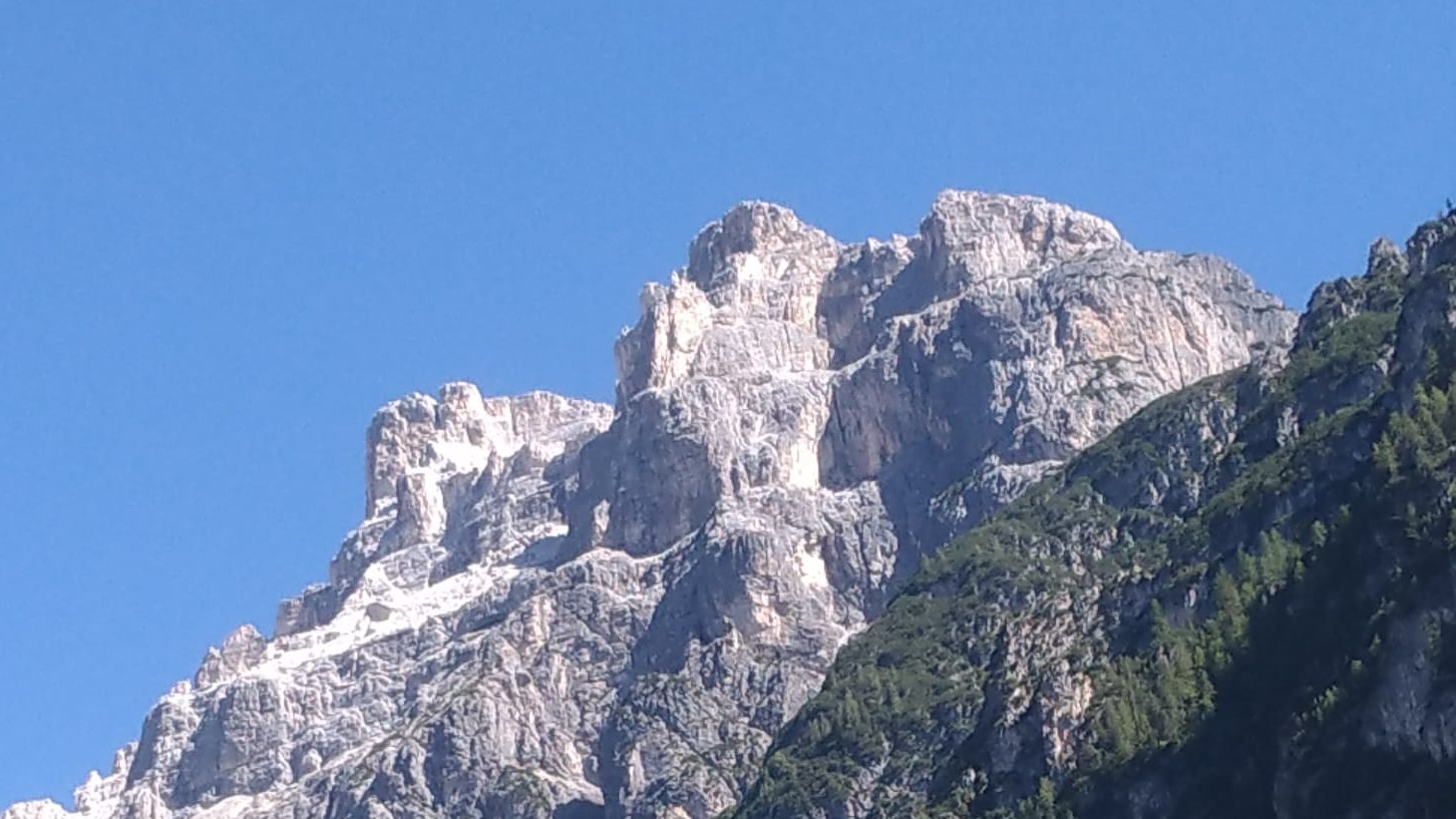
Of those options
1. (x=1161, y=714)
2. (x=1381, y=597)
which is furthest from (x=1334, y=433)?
(x=1381, y=597)

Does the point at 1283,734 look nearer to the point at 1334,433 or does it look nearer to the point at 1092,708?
the point at 1092,708

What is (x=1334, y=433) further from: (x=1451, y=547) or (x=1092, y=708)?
(x=1451, y=547)

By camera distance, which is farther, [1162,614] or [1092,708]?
[1162,614]

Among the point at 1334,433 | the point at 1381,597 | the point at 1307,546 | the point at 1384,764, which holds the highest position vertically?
the point at 1334,433

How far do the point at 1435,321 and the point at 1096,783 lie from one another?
31.2 metres

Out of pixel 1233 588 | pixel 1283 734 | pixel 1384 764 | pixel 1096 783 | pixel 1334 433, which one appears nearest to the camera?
pixel 1384 764

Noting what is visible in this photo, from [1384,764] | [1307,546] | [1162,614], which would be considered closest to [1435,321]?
[1307,546]

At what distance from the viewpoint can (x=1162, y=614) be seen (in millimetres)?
192750

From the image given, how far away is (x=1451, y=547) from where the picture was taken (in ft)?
474

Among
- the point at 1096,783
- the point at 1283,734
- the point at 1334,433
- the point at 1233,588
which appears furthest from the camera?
the point at 1334,433

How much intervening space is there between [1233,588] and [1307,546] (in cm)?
512

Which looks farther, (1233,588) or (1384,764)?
(1233,588)

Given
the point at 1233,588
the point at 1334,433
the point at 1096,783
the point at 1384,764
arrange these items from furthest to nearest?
1. the point at 1334,433
2. the point at 1233,588
3. the point at 1096,783
4. the point at 1384,764

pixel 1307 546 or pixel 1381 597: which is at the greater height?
pixel 1307 546
